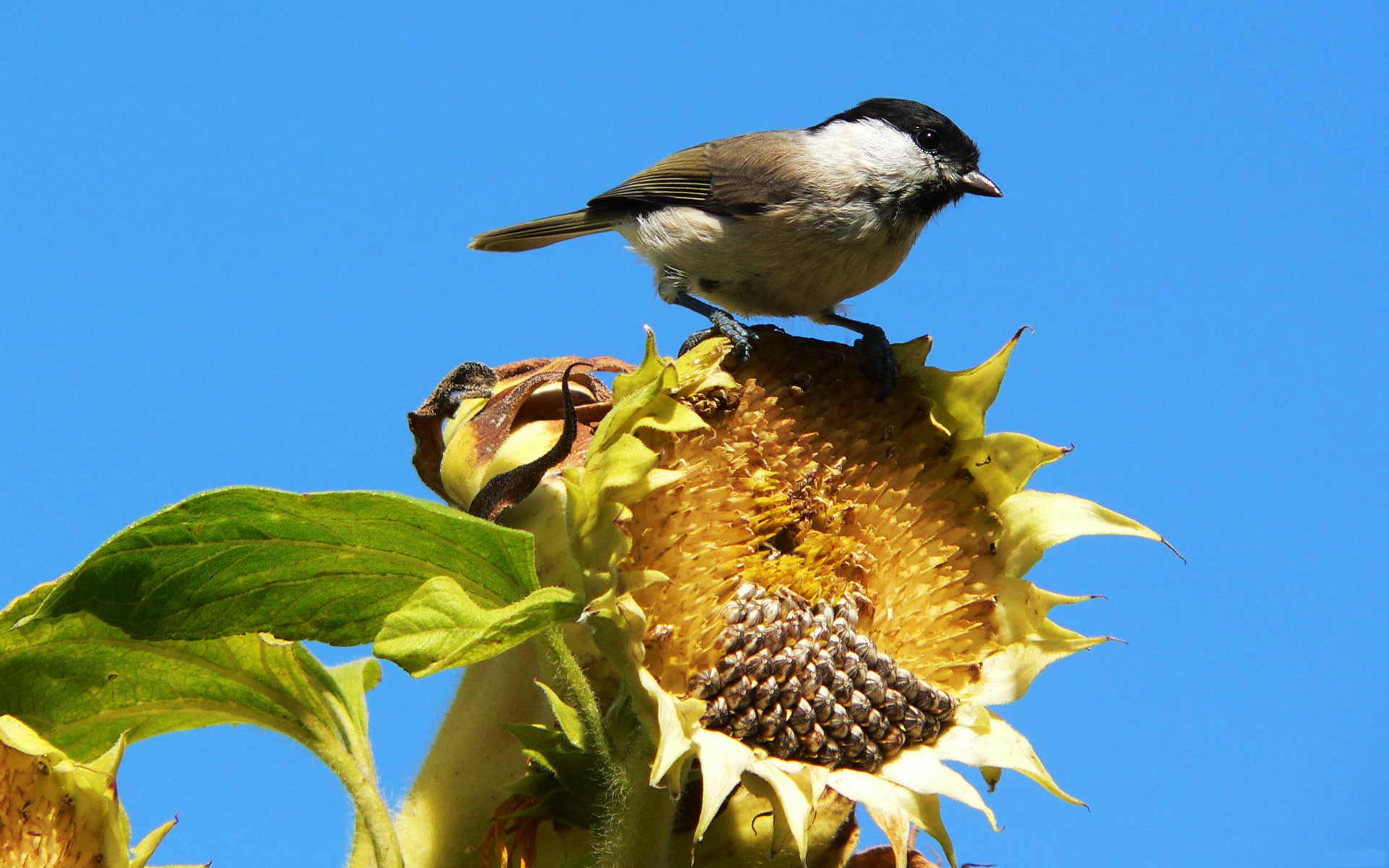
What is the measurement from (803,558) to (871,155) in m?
3.18

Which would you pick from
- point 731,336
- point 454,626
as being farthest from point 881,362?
point 454,626

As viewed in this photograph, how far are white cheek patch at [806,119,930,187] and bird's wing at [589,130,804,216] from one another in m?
0.16

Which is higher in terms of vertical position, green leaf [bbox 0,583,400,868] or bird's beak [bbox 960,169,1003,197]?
bird's beak [bbox 960,169,1003,197]

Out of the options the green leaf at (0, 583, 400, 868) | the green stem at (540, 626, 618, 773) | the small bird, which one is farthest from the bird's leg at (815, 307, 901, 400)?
the green leaf at (0, 583, 400, 868)

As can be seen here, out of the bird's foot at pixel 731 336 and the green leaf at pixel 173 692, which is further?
the bird's foot at pixel 731 336

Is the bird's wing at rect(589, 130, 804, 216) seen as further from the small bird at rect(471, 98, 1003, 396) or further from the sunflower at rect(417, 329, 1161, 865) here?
the sunflower at rect(417, 329, 1161, 865)

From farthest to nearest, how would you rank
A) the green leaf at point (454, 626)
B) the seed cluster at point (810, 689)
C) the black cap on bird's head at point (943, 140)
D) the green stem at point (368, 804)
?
the black cap on bird's head at point (943, 140)
the green stem at point (368, 804)
the seed cluster at point (810, 689)
the green leaf at point (454, 626)

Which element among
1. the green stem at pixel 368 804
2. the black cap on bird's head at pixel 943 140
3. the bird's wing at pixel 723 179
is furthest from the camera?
the black cap on bird's head at pixel 943 140

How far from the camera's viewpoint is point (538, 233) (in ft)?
22.7

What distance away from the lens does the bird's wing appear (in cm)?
521

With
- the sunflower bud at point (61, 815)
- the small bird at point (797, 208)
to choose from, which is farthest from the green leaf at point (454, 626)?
the small bird at point (797, 208)

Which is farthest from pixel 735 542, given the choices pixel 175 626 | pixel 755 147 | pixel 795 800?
pixel 755 147

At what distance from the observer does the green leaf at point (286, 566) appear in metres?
2.20

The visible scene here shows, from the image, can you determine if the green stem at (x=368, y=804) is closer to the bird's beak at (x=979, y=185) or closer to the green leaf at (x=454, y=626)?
the green leaf at (x=454, y=626)
